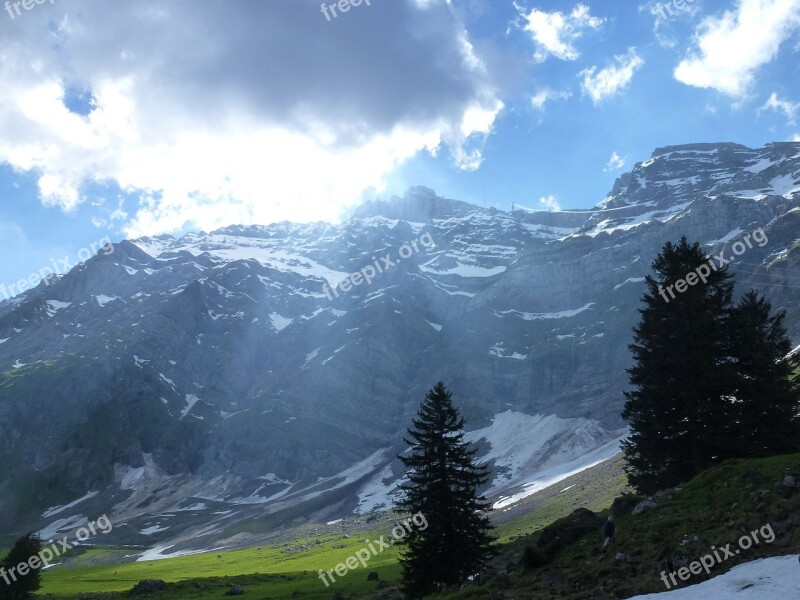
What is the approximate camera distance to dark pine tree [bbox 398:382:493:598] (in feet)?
101

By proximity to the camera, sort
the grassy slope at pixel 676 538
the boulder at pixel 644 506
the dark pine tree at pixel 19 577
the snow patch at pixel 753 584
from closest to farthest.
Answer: the snow patch at pixel 753 584 < the grassy slope at pixel 676 538 < the boulder at pixel 644 506 < the dark pine tree at pixel 19 577

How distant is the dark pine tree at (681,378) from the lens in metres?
31.2

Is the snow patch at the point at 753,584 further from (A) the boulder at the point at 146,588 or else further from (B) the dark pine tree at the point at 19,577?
(B) the dark pine tree at the point at 19,577

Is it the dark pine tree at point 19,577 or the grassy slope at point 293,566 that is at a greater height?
the dark pine tree at point 19,577

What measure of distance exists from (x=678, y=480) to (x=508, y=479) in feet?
547

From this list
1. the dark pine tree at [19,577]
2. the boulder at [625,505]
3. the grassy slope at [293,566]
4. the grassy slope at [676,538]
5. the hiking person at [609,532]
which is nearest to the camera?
the grassy slope at [676,538]

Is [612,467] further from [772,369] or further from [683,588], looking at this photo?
[683,588]

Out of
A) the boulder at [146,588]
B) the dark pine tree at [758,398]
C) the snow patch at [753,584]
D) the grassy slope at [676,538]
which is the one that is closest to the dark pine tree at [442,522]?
the grassy slope at [676,538]

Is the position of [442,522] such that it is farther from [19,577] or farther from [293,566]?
[293,566]

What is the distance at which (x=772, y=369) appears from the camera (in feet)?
106

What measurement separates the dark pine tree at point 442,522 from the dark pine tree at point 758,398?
47.2 ft

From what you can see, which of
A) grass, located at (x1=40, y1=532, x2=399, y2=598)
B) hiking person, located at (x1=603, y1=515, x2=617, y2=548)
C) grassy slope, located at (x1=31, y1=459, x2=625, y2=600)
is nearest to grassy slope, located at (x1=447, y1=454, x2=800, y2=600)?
hiking person, located at (x1=603, y1=515, x2=617, y2=548)

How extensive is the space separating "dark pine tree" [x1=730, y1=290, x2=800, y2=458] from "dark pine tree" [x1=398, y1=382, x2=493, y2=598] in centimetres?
1440

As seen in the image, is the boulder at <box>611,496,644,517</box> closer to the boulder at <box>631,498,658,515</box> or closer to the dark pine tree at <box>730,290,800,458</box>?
the boulder at <box>631,498,658,515</box>
